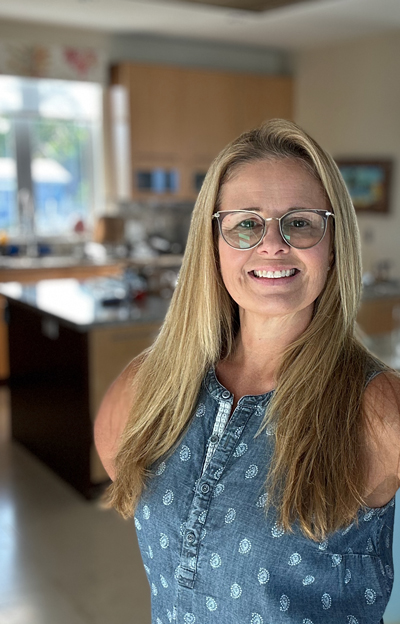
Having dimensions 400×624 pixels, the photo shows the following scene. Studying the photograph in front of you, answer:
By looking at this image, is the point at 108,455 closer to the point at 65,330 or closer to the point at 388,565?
the point at 388,565

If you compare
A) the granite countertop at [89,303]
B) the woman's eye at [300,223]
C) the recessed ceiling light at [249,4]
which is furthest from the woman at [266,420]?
the granite countertop at [89,303]

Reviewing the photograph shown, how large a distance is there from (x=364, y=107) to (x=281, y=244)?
240 inches

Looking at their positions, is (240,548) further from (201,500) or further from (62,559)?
(62,559)

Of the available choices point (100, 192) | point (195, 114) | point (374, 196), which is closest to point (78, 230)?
point (100, 192)

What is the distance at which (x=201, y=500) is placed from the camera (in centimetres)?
110

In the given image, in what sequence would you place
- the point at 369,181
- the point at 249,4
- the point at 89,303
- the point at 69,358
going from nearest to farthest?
the point at 249,4 < the point at 69,358 < the point at 89,303 < the point at 369,181

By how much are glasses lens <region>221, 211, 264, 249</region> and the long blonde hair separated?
40 millimetres

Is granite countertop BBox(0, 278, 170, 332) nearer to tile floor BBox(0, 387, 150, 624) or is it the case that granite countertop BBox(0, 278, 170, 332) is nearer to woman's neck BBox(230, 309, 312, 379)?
tile floor BBox(0, 387, 150, 624)

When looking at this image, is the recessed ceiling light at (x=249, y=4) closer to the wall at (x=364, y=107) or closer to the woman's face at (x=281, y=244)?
the woman's face at (x=281, y=244)

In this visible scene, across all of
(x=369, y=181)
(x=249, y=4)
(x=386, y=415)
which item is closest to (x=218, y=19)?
(x=369, y=181)

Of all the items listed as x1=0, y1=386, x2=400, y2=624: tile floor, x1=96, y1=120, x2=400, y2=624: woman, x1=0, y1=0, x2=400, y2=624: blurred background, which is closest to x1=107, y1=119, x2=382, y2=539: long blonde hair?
x1=96, y1=120, x2=400, y2=624: woman

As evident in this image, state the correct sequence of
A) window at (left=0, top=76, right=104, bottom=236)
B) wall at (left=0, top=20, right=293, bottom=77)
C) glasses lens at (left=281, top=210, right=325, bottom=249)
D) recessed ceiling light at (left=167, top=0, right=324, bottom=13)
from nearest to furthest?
glasses lens at (left=281, top=210, right=325, bottom=249) → recessed ceiling light at (left=167, top=0, right=324, bottom=13) → wall at (left=0, top=20, right=293, bottom=77) → window at (left=0, top=76, right=104, bottom=236)

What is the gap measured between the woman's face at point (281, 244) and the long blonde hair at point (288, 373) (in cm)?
2

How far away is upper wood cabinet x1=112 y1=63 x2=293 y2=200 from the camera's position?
264 inches
